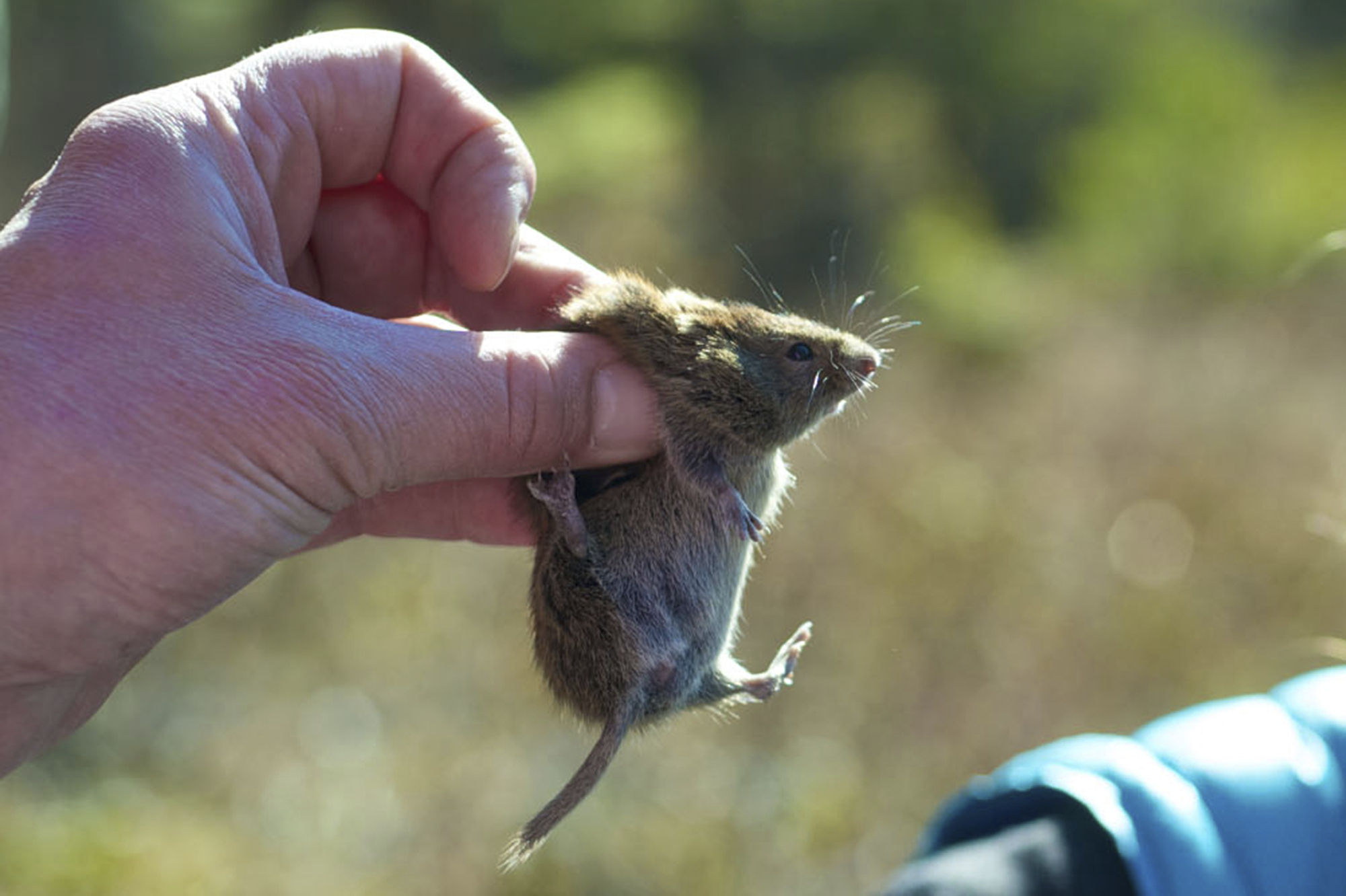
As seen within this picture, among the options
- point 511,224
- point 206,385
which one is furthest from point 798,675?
point 206,385

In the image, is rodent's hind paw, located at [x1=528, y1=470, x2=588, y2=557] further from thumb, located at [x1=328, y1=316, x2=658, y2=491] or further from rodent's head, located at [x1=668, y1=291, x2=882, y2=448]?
rodent's head, located at [x1=668, y1=291, x2=882, y2=448]

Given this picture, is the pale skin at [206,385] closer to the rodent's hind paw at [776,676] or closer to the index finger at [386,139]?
the index finger at [386,139]

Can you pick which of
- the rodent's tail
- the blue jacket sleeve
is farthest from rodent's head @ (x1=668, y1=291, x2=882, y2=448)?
the blue jacket sleeve

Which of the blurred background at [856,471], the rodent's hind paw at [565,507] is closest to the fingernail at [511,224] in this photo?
the rodent's hind paw at [565,507]

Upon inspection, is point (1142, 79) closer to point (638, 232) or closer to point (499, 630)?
point (638, 232)

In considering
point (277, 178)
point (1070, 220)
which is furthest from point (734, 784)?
point (1070, 220)

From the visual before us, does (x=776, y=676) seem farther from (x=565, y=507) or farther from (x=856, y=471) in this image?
(x=856, y=471)
